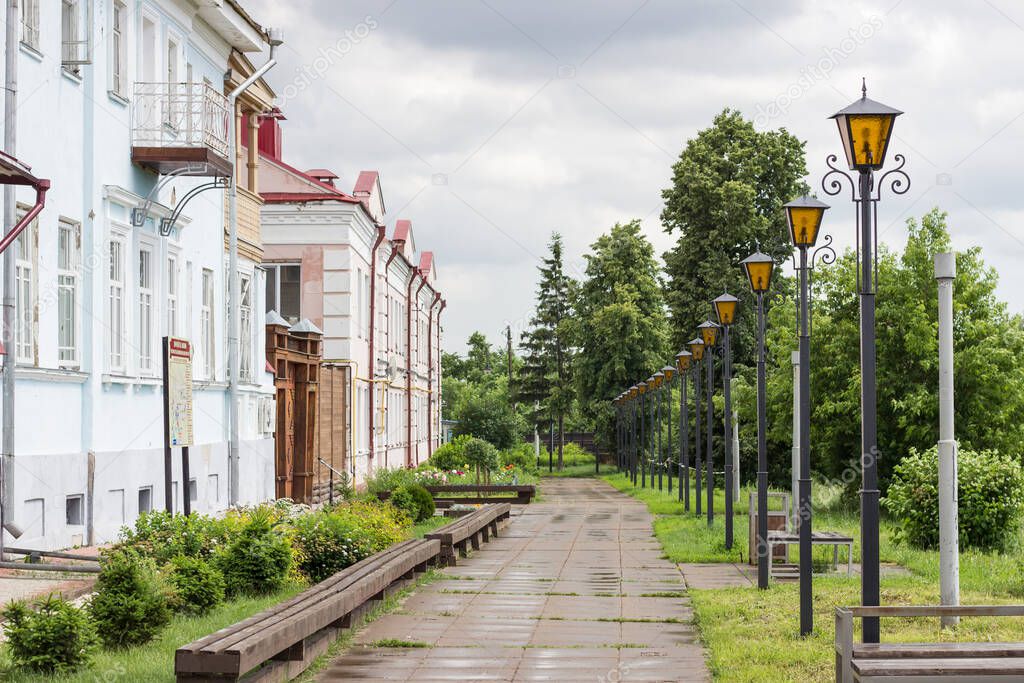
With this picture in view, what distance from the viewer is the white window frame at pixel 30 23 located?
15180 mm

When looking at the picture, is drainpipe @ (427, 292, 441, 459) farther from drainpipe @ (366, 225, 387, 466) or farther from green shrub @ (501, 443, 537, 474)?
drainpipe @ (366, 225, 387, 466)

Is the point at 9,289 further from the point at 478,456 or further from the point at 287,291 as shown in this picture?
the point at 478,456

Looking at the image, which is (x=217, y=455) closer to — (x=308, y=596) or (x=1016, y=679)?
(x=308, y=596)

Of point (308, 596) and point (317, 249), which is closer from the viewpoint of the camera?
point (308, 596)

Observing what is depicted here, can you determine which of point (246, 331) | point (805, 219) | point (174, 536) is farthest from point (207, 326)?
point (805, 219)

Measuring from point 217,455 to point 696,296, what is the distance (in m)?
31.7

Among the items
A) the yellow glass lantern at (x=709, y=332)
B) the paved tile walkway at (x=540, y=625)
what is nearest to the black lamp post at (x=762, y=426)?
the paved tile walkway at (x=540, y=625)

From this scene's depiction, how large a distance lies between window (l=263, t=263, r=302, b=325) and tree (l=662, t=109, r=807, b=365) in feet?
63.1

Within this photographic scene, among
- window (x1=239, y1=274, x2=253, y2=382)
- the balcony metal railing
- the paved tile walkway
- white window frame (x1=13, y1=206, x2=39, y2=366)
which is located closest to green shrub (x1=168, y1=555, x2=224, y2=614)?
the paved tile walkway

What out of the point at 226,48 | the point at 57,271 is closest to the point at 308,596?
the point at 57,271

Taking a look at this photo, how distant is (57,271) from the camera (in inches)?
637

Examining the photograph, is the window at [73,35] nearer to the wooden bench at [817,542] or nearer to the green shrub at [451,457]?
the wooden bench at [817,542]

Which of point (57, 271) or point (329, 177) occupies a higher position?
point (329, 177)

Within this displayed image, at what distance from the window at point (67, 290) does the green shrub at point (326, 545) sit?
397 centimetres
